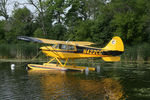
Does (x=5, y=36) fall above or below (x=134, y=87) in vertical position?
above

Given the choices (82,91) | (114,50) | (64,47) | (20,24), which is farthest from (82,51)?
(20,24)

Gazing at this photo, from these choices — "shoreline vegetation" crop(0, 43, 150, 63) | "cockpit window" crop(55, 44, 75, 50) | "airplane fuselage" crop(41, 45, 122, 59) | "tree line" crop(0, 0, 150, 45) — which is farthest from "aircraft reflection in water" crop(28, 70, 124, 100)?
"tree line" crop(0, 0, 150, 45)

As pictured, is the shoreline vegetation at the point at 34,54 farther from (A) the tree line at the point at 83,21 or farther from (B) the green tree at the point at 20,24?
(B) the green tree at the point at 20,24

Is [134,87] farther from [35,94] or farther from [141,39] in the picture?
[141,39]

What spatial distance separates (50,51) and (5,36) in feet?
90.9

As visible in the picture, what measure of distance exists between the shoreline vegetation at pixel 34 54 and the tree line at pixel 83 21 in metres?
3.04

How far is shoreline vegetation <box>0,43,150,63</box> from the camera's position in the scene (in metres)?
22.6

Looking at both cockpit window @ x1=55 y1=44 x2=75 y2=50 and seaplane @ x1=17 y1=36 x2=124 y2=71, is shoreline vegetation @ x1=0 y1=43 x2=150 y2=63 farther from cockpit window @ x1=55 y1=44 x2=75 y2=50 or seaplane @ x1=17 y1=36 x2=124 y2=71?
cockpit window @ x1=55 y1=44 x2=75 y2=50

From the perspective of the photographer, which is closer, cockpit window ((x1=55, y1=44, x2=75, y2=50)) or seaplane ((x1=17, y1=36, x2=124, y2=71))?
seaplane ((x1=17, y1=36, x2=124, y2=71))

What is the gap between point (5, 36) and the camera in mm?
42062


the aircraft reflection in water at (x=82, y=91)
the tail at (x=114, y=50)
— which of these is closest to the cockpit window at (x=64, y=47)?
the tail at (x=114, y=50)

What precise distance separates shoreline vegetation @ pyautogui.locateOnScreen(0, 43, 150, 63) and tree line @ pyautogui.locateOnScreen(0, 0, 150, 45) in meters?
3.04

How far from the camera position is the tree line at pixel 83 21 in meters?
27.1

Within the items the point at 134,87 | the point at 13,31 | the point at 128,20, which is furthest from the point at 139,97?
the point at 13,31
